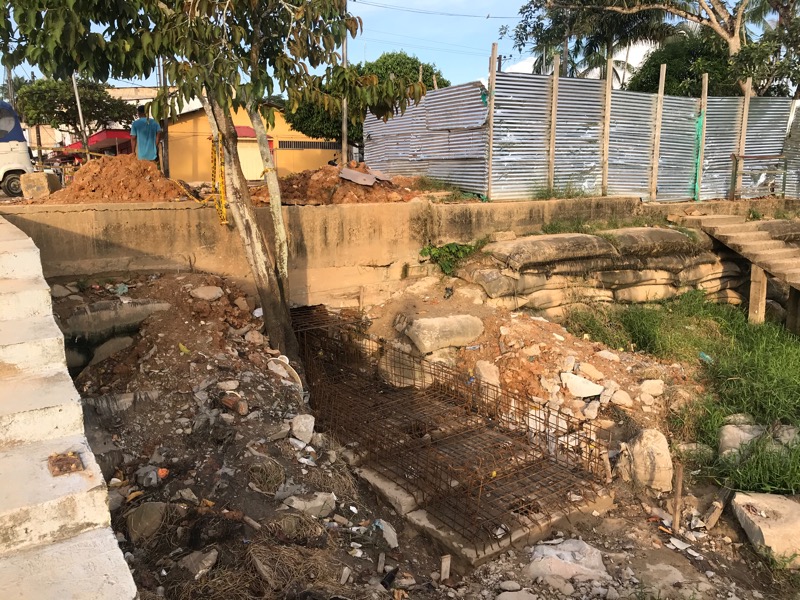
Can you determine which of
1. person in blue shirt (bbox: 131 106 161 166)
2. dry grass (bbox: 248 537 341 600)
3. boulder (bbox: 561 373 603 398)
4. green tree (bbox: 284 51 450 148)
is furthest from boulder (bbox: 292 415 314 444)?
green tree (bbox: 284 51 450 148)

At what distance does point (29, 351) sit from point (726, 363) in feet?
20.8

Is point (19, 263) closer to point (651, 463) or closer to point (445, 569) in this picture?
point (445, 569)

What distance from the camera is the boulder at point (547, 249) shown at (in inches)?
281

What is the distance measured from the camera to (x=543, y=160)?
28.2 ft

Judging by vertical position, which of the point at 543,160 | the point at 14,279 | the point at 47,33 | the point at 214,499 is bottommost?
the point at 214,499

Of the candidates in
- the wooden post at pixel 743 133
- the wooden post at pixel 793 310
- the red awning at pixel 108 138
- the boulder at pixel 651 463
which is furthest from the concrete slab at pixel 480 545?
the red awning at pixel 108 138

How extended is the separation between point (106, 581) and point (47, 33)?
13.0ft

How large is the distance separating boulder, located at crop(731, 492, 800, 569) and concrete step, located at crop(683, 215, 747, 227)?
544cm

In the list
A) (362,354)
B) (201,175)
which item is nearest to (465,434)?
(362,354)

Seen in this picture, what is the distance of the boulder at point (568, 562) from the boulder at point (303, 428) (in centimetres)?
169

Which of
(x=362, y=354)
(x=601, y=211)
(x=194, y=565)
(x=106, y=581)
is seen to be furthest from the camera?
(x=601, y=211)

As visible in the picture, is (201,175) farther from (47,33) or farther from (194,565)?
(194,565)

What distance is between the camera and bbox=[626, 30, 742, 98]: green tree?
12055 millimetres

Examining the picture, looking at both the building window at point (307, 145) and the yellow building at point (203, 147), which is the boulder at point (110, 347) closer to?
the yellow building at point (203, 147)
